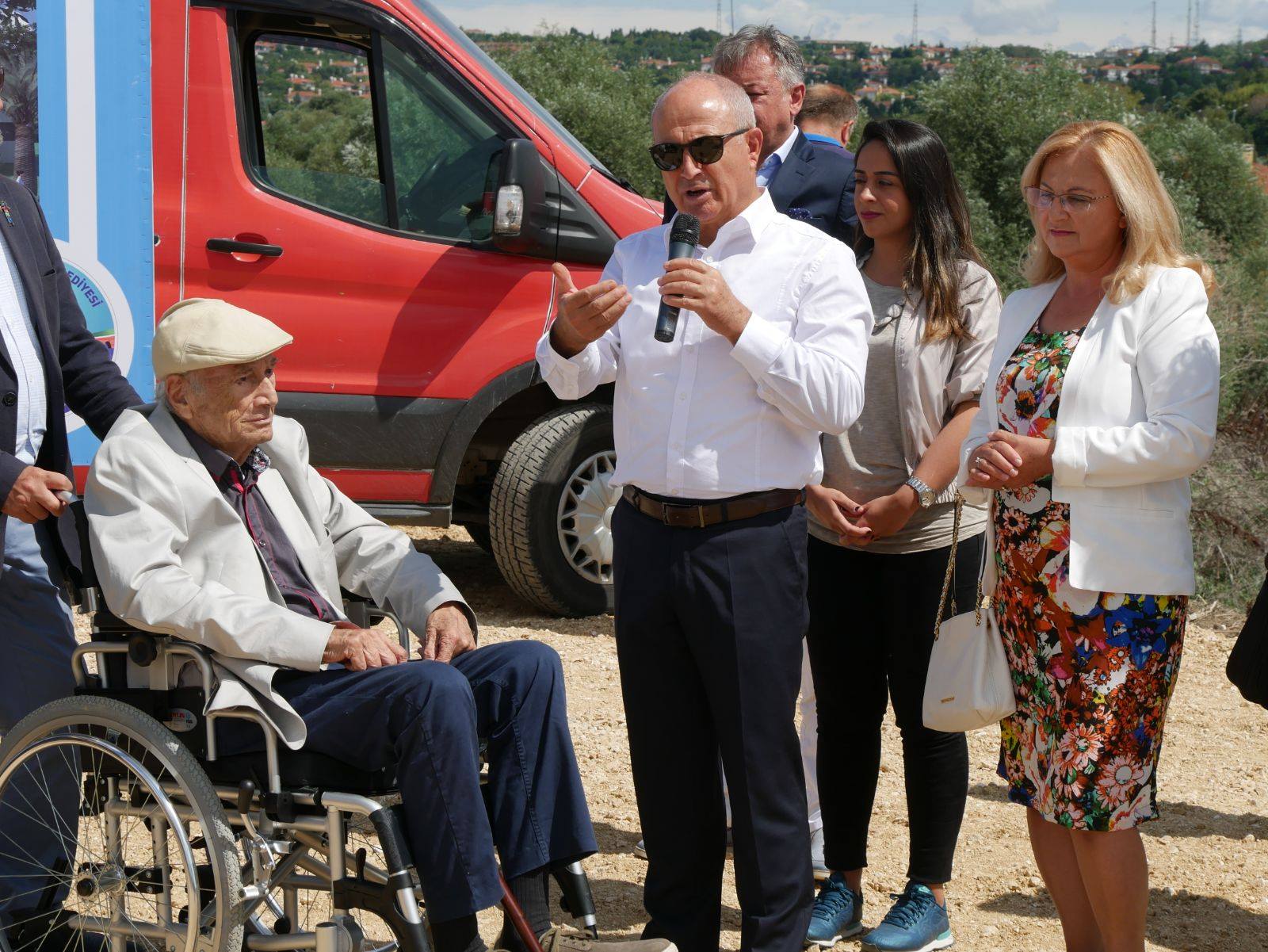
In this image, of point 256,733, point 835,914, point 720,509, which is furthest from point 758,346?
point 835,914

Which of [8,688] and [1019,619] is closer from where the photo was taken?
[1019,619]

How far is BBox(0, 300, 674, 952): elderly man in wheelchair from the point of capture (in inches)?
117

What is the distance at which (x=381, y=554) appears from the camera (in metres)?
3.60

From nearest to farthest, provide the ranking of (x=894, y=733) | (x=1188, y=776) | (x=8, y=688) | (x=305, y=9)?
(x=8, y=688) < (x=1188, y=776) < (x=894, y=733) < (x=305, y=9)

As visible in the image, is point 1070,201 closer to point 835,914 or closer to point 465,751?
point 465,751

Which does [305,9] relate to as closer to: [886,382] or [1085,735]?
[886,382]

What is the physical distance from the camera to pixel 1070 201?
313 centimetres

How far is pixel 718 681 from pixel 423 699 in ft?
2.10

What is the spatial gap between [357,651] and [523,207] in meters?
3.24

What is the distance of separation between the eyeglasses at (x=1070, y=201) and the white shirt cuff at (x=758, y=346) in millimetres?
687

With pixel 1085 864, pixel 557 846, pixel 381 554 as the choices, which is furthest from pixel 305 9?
pixel 1085 864

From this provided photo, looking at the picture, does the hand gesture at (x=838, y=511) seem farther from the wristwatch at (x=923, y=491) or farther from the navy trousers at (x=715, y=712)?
the navy trousers at (x=715, y=712)

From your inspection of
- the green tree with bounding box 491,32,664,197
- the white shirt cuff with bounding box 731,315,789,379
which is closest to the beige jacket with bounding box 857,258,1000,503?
the white shirt cuff with bounding box 731,315,789,379

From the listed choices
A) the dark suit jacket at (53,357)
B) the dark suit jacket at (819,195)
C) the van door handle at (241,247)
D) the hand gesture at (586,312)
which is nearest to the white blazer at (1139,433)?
the hand gesture at (586,312)
